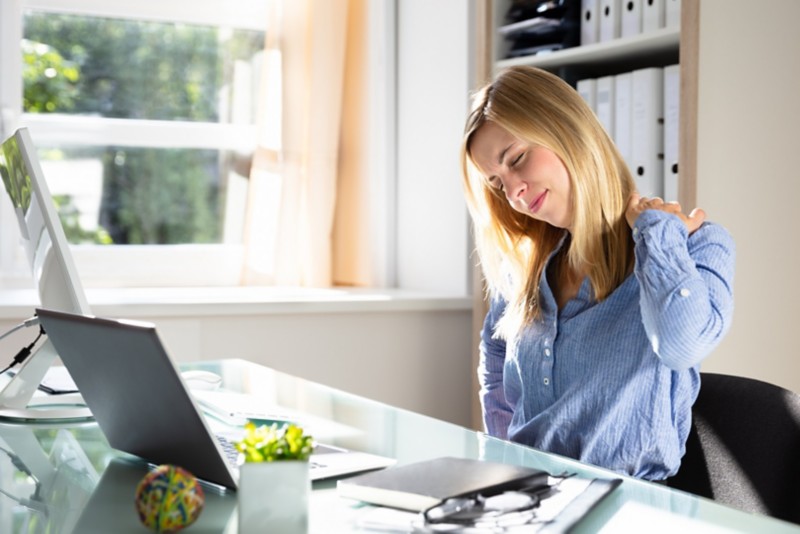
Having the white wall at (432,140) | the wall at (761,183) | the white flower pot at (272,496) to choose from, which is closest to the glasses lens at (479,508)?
the white flower pot at (272,496)

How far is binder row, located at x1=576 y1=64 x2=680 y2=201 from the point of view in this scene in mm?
2283

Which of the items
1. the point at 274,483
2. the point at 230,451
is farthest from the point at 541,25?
the point at 274,483

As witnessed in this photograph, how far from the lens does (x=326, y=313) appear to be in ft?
9.24

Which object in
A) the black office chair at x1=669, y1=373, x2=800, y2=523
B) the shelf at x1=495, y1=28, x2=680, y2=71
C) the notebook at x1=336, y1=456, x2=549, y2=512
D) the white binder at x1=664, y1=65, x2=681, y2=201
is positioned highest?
the shelf at x1=495, y1=28, x2=680, y2=71

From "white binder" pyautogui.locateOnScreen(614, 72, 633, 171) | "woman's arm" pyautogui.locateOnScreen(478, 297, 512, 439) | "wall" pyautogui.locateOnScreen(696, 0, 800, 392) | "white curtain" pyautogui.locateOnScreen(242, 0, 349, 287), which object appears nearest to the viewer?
"woman's arm" pyautogui.locateOnScreen(478, 297, 512, 439)

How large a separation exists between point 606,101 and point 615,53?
115 millimetres

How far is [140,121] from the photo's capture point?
319 centimetres

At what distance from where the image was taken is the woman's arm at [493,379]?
166 cm

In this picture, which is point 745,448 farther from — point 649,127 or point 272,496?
point 649,127

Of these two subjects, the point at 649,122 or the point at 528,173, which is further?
the point at 649,122

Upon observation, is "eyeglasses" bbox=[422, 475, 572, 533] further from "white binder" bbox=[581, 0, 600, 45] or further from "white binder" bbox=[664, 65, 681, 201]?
"white binder" bbox=[581, 0, 600, 45]

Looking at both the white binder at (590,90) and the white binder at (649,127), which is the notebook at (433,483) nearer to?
the white binder at (649,127)

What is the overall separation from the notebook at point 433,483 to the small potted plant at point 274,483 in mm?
115

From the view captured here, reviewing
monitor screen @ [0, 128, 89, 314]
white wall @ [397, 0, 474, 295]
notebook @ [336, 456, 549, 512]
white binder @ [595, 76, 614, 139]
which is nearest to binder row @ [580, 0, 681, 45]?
white binder @ [595, 76, 614, 139]
